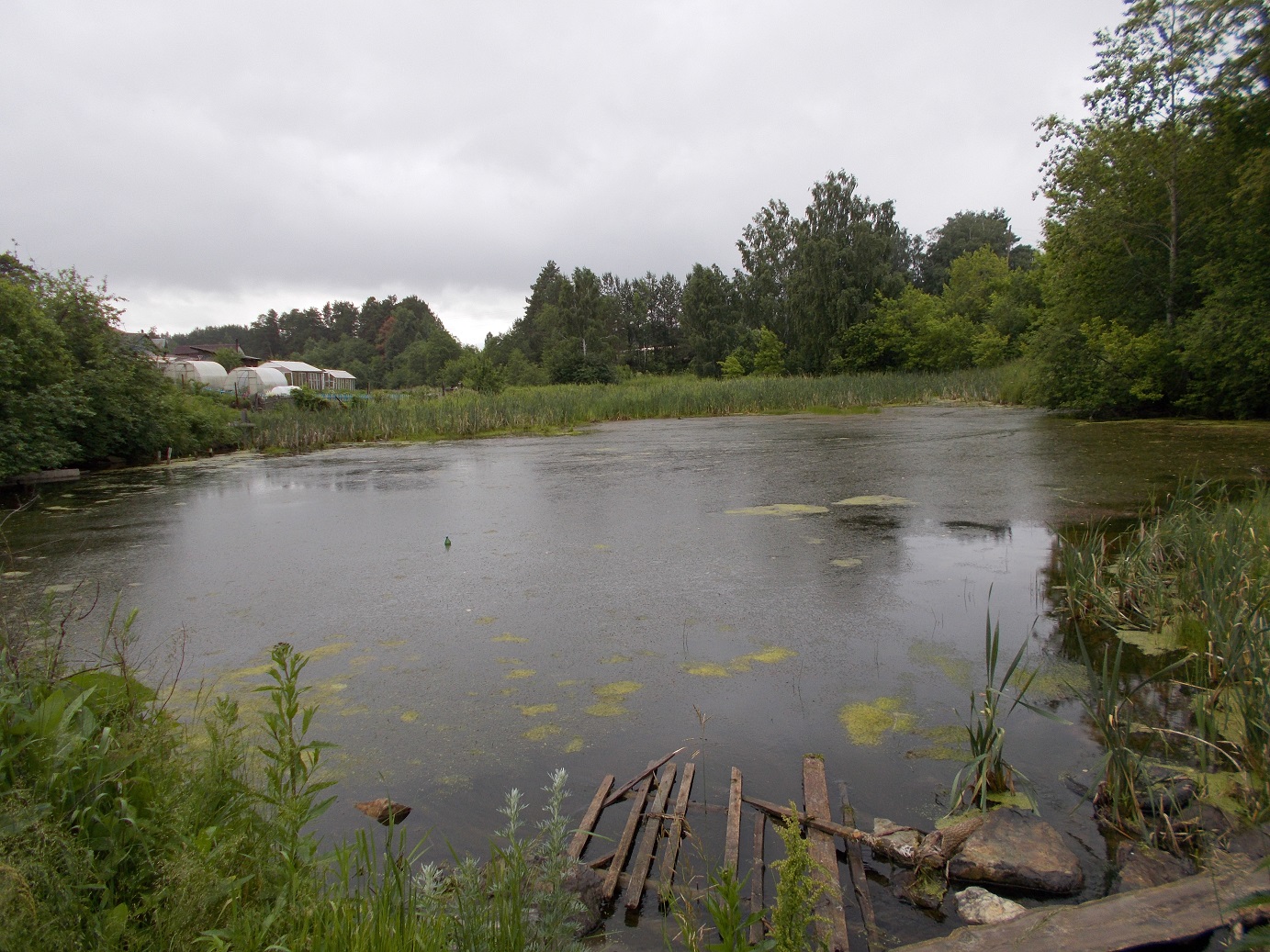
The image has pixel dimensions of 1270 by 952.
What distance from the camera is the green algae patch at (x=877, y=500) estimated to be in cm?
831

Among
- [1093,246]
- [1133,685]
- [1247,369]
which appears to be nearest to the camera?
[1133,685]

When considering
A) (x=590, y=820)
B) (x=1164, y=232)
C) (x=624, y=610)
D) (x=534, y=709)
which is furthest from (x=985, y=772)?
(x=1164, y=232)

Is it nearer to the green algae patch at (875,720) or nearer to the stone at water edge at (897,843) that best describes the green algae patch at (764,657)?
the green algae patch at (875,720)

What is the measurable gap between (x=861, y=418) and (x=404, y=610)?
18.7 metres

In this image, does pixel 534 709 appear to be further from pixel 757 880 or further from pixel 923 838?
pixel 923 838

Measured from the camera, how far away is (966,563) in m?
5.79

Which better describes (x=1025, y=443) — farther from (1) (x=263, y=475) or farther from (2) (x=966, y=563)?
(1) (x=263, y=475)

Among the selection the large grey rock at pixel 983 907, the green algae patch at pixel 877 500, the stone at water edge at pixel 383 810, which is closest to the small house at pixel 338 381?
the green algae patch at pixel 877 500

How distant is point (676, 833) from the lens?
7.84ft

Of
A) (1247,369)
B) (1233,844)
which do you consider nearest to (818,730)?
(1233,844)

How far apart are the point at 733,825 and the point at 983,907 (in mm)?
724

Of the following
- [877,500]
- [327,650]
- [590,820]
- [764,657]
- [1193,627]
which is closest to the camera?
[590,820]

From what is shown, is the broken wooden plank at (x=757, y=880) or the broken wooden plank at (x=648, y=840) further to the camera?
the broken wooden plank at (x=648, y=840)

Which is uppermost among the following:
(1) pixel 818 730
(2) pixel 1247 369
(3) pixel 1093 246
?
(3) pixel 1093 246
